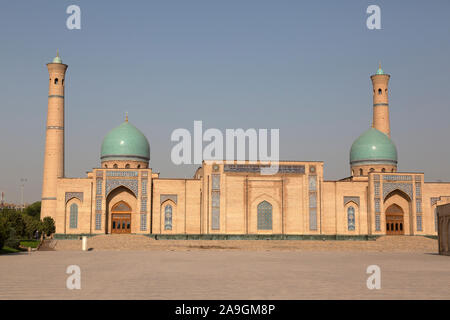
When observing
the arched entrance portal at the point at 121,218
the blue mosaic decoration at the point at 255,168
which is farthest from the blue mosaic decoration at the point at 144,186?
the blue mosaic decoration at the point at 255,168

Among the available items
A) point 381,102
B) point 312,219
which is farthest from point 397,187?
point 381,102

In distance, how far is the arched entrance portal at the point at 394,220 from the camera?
1698 inches

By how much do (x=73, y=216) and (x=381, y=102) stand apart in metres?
28.3

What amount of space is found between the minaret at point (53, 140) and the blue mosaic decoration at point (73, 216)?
2.59 metres

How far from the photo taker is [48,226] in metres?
40.2

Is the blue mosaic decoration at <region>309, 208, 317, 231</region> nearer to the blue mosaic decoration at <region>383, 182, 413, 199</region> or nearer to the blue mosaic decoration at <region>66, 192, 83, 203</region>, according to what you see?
the blue mosaic decoration at <region>383, 182, 413, 199</region>

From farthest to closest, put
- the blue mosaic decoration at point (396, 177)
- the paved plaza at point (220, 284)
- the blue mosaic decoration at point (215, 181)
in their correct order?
the blue mosaic decoration at point (396, 177)
the blue mosaic decoration at point (215, 181)
the paved plaza at point (220, 284)

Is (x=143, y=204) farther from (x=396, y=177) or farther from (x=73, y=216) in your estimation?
(x=396, y=177)

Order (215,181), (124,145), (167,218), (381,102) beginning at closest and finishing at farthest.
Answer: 1. (215,181)
2. (167,218)
3. (124,145)
4. (381,102)

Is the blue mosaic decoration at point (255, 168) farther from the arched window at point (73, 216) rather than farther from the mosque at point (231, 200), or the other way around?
the arched window at point (73, 216)

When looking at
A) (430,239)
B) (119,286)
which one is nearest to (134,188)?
(430,239)

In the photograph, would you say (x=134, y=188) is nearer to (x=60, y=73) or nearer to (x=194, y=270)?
(x=60, y=73)

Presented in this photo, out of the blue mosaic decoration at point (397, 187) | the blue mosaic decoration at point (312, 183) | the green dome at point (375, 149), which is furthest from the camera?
the green dome at point (375, 149)
